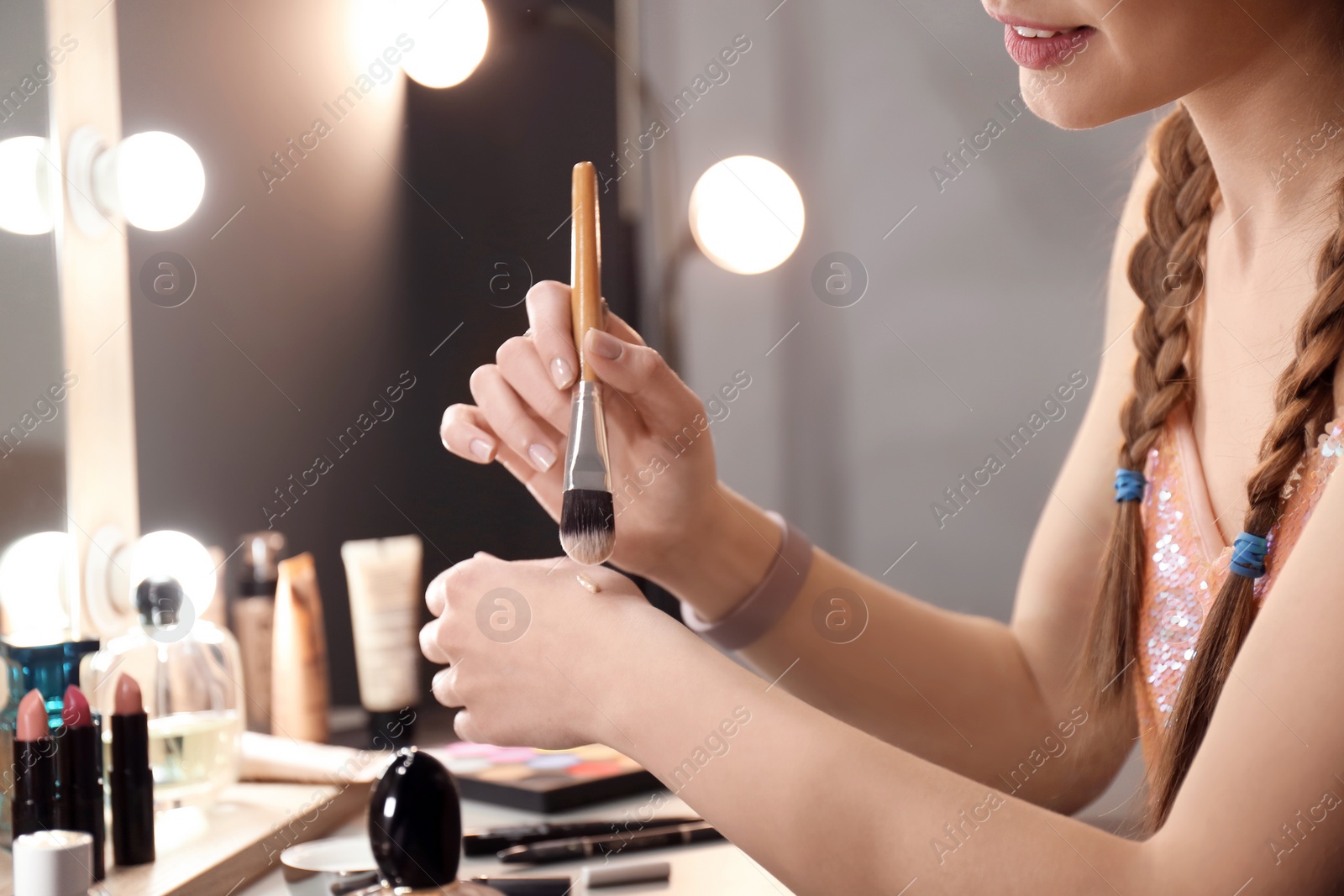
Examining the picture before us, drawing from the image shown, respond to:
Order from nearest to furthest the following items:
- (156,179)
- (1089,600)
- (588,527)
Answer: (588,527), (1089,600), (156,179)

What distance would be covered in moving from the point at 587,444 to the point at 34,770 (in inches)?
12.3

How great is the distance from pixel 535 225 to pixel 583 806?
505mm

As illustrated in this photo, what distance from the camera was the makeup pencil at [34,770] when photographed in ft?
1.62

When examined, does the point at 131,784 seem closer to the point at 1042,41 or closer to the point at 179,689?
the point at 179,689

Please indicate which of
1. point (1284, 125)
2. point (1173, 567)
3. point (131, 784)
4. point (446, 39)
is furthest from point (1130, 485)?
point (446, 39)

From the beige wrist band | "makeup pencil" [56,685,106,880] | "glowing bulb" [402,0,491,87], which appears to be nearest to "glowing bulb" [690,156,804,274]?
"glowing bulb" [402,0,491,87]

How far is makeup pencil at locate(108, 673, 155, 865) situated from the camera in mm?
544

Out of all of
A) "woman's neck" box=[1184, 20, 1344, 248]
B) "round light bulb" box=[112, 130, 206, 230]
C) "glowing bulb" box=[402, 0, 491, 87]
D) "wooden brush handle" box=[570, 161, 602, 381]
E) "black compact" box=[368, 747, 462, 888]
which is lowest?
"black compact" box=[368, 747, 462, 888]

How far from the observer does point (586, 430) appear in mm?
454

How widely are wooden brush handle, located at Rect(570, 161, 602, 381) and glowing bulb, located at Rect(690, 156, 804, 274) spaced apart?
1.45 ft

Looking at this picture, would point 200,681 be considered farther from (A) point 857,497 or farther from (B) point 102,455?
(A) point 857,497

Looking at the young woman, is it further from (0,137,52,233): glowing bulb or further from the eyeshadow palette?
(0,137,52,233): glowing bulb

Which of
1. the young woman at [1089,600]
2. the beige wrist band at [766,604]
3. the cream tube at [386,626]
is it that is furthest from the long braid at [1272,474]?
the cream tube at [386,626]

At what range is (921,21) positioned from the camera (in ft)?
2.86
